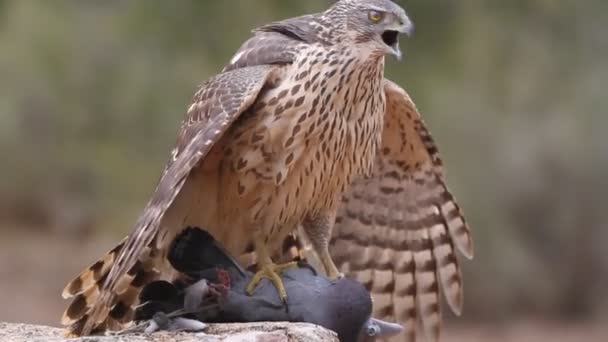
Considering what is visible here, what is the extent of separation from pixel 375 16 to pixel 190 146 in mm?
841

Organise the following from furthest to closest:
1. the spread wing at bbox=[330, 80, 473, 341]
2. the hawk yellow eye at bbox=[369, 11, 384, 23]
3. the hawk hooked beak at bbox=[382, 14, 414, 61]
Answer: the spread wing at bbox=[330, 80, 473, 341] → the hawk yellow eye at bbox=[369, 11, 384, 23] → the hawk hooked beak at bbox=[382, 14, 414, 61]

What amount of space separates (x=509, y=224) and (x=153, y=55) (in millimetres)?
3284

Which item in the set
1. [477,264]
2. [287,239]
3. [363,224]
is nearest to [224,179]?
[287,239]

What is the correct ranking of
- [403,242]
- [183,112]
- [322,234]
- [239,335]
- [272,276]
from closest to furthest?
[239,335] → [272,276] → [322,234] → [403,242] → [183,112]

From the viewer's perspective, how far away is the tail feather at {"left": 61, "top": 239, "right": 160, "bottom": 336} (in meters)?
5.82

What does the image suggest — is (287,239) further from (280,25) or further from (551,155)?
(551,155)

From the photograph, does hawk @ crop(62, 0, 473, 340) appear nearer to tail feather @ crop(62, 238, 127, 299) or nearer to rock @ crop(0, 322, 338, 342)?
tail feather @ crop(62, 238, 127, 299)

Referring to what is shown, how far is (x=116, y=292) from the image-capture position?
5844 millimetres

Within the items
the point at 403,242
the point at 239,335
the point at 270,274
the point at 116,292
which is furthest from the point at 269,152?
the point at 403,242

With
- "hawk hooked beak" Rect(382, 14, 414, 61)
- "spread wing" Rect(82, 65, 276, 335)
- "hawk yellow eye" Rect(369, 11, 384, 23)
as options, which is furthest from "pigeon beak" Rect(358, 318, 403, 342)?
"hawk yellow eye" Rect(369, 11, 384, 23)

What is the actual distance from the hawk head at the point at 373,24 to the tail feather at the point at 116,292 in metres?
1.12

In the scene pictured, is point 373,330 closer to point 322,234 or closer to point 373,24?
point 322,234

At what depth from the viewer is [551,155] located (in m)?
12.5

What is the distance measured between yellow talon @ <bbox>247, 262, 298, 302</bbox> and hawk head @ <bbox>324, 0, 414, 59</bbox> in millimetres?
875
